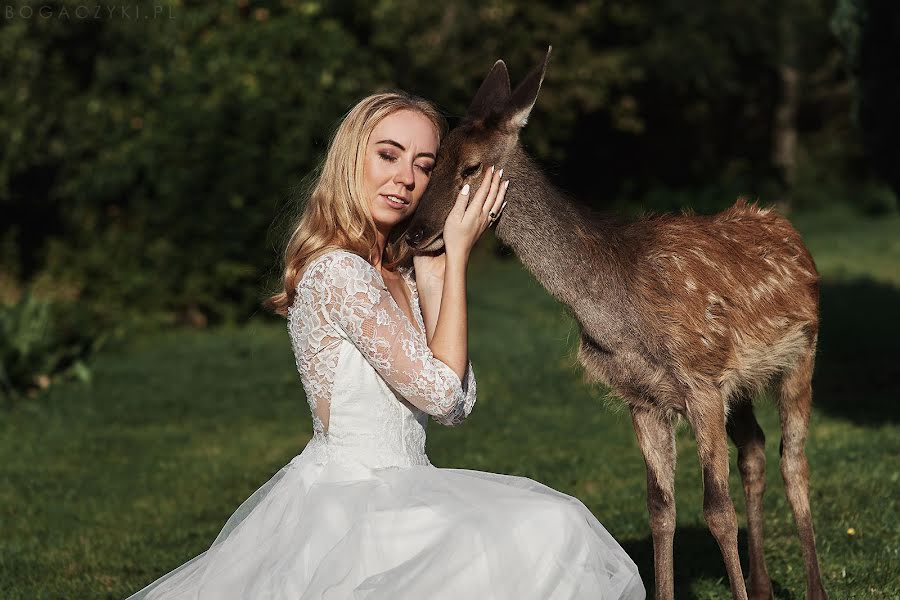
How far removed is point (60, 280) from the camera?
60.9ft

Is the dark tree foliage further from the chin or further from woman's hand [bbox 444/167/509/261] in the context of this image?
the chin

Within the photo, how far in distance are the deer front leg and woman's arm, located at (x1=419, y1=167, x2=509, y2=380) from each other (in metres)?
1.29

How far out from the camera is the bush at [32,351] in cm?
1284

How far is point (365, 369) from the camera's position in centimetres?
472

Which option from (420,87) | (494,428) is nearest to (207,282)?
(420,87)

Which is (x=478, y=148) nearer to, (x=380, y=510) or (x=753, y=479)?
(x=380, y=510)

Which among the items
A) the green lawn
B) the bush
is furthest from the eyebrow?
the bush

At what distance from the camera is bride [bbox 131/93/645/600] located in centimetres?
422

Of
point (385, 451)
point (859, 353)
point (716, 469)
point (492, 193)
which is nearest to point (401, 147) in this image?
point (492, 193)

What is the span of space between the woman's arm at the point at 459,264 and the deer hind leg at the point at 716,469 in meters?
1.29

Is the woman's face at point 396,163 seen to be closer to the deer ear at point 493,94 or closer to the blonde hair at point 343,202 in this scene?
the blonde hair at point 343,202

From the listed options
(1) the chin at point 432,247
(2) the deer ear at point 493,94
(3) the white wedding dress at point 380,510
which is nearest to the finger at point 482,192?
(1) the chin at point 432,247

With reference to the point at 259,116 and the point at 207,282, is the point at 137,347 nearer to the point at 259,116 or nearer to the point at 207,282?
the point at 207,282

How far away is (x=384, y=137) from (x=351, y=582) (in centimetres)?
172
